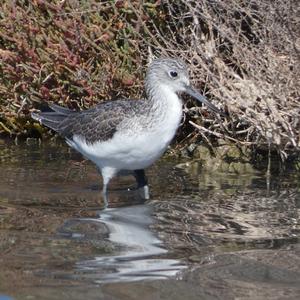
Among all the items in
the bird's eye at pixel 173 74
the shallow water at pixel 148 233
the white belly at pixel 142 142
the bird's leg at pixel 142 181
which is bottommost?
the shallow water at pixel 148 233

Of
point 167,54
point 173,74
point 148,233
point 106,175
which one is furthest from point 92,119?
point 148,233

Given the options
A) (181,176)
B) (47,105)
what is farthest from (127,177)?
(47,105)

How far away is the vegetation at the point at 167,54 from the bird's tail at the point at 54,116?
0.48 metres

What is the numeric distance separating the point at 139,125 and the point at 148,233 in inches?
47.2

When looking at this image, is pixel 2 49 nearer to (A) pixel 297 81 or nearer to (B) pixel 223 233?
(A) pixel 297 81

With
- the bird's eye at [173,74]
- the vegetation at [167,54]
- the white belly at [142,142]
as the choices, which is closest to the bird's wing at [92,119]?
the white belly at [142,142]

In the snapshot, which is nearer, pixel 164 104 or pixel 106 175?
pixel 164 104

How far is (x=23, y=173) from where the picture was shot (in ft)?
29.5

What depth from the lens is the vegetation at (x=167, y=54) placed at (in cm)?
824

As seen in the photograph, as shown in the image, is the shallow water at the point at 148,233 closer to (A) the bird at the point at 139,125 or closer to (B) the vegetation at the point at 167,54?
(A) the bird at the point at 139,125

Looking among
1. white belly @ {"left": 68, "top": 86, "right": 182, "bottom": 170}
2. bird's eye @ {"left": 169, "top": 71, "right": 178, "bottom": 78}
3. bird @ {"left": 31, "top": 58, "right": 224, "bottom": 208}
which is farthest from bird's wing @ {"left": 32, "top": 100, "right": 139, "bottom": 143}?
bird's eye @ {"left": 169, "top": 71, "right": 178, "bottom": 78}

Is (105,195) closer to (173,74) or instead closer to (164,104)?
(164,104)

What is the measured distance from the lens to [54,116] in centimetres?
907

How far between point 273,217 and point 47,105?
3121 millimetres
